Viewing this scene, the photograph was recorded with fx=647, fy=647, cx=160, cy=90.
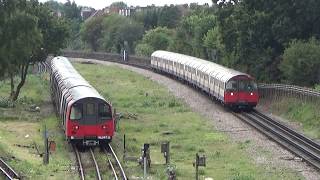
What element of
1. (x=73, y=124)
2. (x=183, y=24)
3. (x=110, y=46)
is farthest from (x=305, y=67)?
(x=110, y=46)

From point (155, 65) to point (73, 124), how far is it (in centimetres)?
5387

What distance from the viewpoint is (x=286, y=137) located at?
3366 centimetres

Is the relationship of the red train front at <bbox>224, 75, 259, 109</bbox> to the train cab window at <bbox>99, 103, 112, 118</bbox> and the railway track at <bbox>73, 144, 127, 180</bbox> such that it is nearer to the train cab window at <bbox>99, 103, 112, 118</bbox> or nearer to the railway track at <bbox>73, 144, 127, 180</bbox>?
the railway track at <bbox>73, 144, 127, 180</bbox>

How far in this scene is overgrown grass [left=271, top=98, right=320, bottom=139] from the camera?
37.3 m

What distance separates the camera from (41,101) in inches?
2079

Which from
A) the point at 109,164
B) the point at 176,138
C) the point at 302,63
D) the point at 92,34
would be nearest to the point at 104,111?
the point at 109,164

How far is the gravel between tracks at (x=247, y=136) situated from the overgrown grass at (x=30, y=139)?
8.60 m

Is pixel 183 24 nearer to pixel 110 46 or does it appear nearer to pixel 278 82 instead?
pixel 110 46

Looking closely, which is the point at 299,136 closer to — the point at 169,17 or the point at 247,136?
the point at 247,136

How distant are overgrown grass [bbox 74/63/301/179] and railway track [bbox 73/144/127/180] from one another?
1.53 feet

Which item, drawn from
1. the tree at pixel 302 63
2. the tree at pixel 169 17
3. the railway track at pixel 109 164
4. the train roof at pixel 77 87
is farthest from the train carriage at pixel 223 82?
the tree at pixel 169 17

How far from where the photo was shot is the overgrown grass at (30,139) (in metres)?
24.6

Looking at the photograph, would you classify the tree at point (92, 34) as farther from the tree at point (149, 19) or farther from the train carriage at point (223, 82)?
the train carriage at point (223, 82)

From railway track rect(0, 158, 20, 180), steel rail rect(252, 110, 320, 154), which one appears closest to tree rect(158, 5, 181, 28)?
steel rail rect(252, 110, 320, 154)
